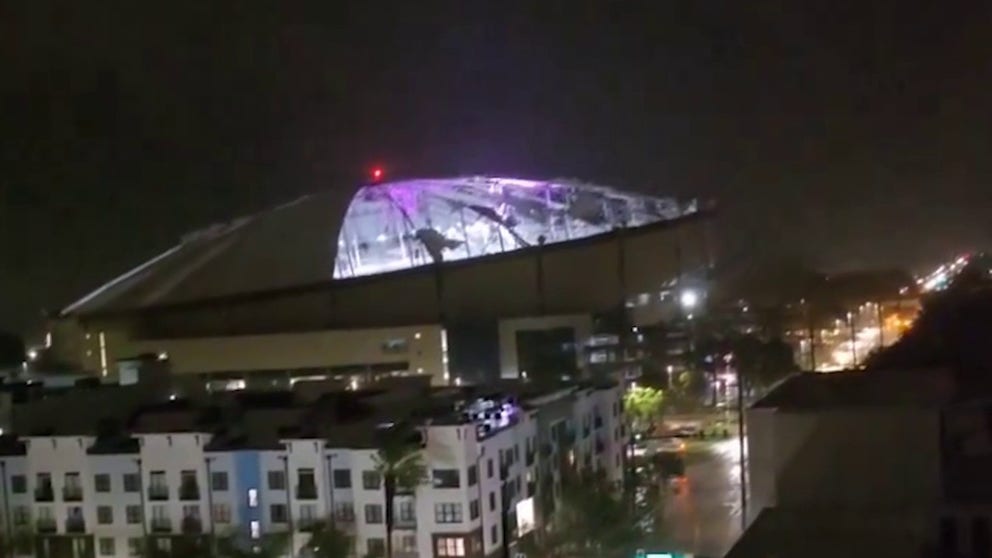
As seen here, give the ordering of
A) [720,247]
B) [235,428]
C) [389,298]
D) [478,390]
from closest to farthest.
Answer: [235,428]
[478,390]
[389,298]
[720,247]

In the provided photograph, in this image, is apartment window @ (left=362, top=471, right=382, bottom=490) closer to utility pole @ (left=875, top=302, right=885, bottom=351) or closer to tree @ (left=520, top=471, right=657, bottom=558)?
tree @ (left=520, top=471, right=657, bottom=558)

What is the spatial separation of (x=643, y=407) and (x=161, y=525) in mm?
3017

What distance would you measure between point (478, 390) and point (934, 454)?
324cm

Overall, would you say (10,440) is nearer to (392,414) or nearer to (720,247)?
(392,414)

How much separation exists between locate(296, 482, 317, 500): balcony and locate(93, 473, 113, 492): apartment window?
673 mm

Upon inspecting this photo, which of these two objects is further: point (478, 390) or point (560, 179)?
point (560, 179)

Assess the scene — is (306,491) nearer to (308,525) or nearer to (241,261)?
(308,525)

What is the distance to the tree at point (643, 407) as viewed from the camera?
6246 mm

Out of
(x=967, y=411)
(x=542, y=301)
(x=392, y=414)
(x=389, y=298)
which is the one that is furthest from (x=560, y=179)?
(x=967, y=411)

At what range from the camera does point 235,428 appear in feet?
13.5

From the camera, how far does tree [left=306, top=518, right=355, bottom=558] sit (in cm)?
361

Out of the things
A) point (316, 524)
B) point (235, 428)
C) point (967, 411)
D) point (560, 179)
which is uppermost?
point (560, 179)

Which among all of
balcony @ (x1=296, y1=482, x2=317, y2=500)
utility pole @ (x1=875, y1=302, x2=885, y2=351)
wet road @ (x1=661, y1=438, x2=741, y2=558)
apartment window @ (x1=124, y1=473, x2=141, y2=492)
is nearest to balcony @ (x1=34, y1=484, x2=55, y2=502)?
apartment window @ (x1=124, y1=473, x2=141, y2=492)

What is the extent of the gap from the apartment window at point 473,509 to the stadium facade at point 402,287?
3.15m
